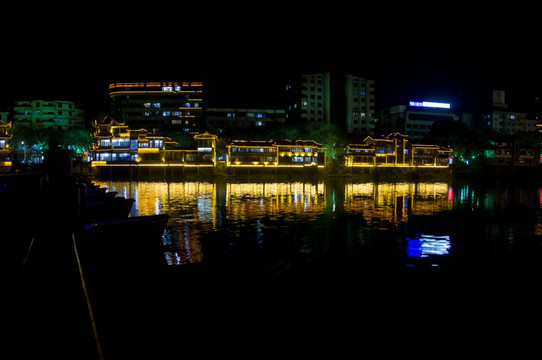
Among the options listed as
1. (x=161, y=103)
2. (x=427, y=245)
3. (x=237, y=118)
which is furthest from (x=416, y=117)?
(x=427, y=245)

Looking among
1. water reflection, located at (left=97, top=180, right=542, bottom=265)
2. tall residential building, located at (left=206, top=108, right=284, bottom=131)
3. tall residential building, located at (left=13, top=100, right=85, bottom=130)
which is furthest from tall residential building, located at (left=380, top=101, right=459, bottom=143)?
water reflection, located at (left=97, top=180, right=542, bottom=265)

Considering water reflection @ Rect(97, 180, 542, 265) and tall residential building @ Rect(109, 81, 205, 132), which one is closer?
water reflection @ Rect(97, 180, 542, 265)

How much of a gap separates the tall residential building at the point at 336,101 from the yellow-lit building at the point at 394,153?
64.8 ft

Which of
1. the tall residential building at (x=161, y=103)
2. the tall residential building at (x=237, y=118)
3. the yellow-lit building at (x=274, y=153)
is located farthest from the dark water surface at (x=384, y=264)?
the tall residential building at (x=237, y=118)

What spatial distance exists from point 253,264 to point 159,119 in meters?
83.9

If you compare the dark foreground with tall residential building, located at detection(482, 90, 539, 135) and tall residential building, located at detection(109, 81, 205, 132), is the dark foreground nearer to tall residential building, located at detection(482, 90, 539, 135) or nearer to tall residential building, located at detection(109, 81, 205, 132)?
tall residential building, located at detection(109, 81, 205, 132)

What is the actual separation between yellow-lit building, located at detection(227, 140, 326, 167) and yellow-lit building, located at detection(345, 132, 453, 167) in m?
7.47

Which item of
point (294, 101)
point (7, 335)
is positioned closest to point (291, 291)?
point (7, 335)

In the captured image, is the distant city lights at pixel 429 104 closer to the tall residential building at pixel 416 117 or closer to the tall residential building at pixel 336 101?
the tall residential building at pixel 416 117

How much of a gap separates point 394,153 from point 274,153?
23063 mm

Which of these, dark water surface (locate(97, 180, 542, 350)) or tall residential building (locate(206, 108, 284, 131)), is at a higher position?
tall residential building (locate(206, 108, 284, 131))

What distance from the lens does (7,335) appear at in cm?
466

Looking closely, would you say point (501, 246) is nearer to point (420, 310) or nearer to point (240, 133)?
point (420, 310)

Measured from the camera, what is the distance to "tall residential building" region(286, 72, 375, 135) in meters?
95.7
